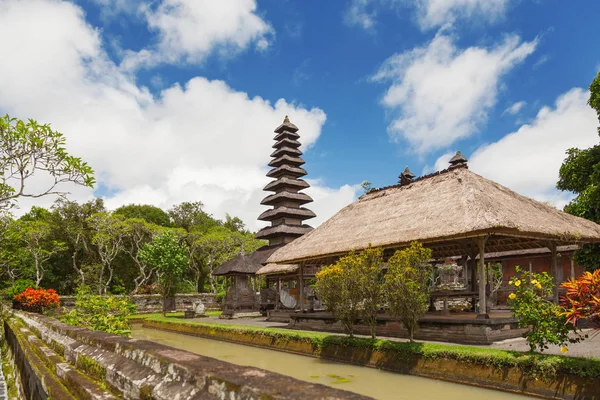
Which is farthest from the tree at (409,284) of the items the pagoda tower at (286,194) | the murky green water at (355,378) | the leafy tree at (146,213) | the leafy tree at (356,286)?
the leafy tree at (146,213)

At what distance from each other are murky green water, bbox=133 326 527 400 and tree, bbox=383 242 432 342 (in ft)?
4.90

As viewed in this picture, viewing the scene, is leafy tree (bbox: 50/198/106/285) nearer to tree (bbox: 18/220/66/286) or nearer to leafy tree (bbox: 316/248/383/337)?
tree (bbox: 18/220/66/286)

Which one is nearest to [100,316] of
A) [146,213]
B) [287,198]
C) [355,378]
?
[355,378]

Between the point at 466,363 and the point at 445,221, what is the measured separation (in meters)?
4.28

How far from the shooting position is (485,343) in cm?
1073

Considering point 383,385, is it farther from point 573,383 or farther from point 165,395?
point 165,395

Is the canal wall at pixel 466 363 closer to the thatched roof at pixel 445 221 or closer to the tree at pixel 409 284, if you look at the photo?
the tree at pixel 409 284

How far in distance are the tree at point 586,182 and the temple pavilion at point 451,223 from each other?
6.59ft

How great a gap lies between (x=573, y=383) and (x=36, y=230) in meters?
34.1

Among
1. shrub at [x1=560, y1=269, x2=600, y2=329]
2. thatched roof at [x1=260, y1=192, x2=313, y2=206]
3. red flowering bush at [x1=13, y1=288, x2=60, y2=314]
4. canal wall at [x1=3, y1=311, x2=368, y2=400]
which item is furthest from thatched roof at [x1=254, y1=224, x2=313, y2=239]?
canal wall at [x1=3, y1=311, x2=368, y2=400]

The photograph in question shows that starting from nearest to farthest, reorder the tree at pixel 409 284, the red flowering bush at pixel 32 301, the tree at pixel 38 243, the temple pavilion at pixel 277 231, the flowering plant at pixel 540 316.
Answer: the flowering plant at pixel 540 316
the tree at pixel 409 284
the red flowering bush at pixel 32 301
the temple pavilion at pixel 277 231
the tree at pixel 38 243

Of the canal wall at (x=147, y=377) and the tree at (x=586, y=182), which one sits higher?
the tree at (x=586, y=182)

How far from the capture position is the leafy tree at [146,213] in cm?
4509

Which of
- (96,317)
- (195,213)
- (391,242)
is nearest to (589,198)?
(391,242)
